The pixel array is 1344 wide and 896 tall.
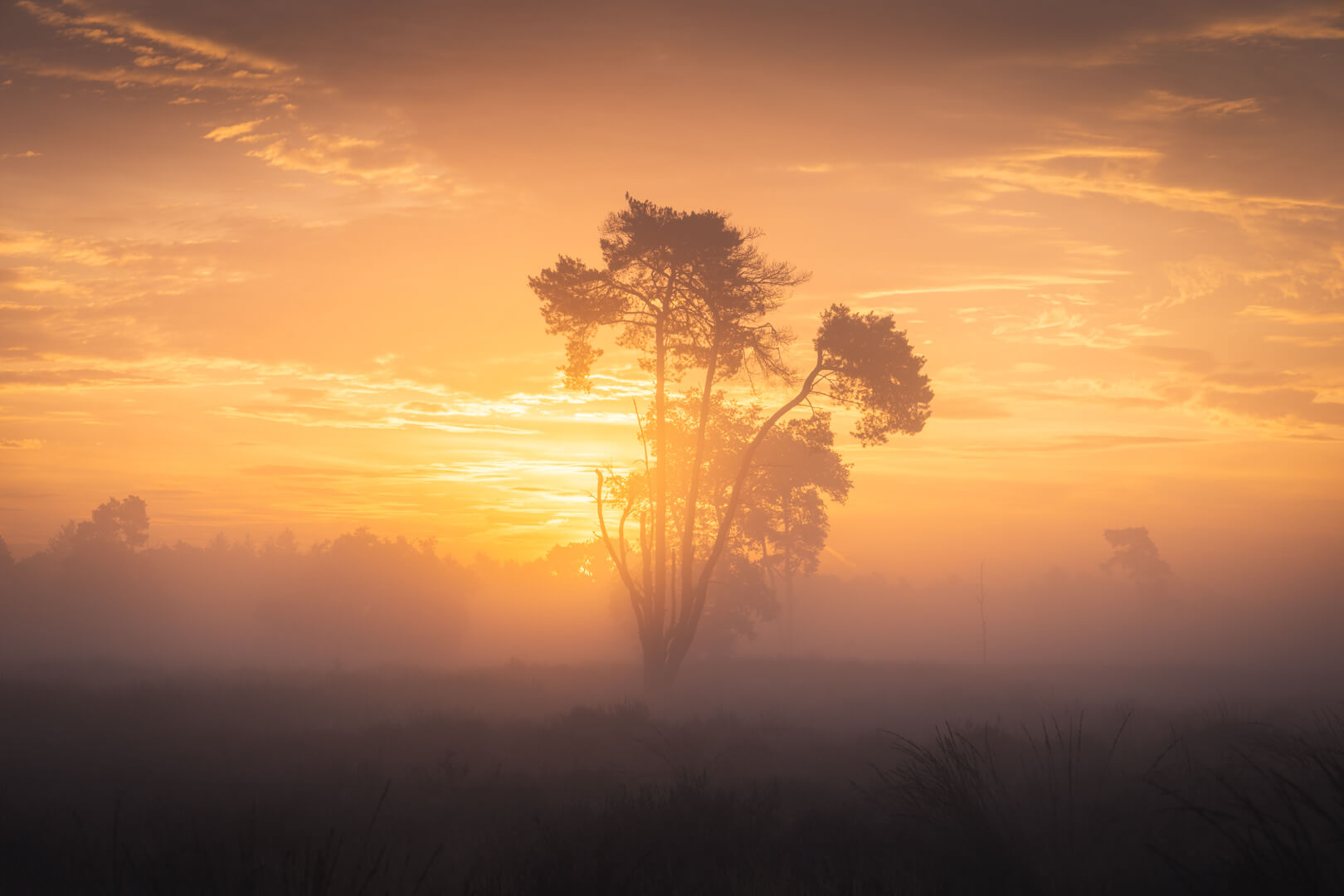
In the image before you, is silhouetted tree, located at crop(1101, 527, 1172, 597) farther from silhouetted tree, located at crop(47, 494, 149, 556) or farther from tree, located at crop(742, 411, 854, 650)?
silhouetted tree, located at crop(47, 494, 149, 556)

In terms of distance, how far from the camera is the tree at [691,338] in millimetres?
18203

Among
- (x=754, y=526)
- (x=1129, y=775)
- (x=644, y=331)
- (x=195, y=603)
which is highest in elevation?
(x=644, y=331)

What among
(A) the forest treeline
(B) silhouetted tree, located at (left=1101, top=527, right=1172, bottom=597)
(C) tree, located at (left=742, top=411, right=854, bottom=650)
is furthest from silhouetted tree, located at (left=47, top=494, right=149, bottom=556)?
(B) silhouetted tree, located at (left=1101, top=527, right=1172, bottom=597)

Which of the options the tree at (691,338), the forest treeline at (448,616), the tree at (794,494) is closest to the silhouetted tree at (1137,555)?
the forest treeline at (448,616)

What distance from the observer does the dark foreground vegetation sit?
5.69 metres

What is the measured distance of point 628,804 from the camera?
7.87 metres

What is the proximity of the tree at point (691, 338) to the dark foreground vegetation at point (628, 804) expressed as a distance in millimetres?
3978

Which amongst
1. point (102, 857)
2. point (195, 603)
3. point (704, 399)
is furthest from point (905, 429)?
point (195, 603)

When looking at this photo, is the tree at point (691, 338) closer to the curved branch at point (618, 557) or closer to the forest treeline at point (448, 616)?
the curved branch at point (618, 557)

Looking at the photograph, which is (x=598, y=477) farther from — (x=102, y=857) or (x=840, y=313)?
(x=102, y=857)

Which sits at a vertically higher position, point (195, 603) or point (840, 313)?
point (840, 313)

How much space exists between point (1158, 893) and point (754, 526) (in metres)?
31.1

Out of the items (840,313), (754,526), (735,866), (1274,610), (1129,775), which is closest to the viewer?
(735,866)

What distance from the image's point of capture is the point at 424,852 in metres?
6.92
